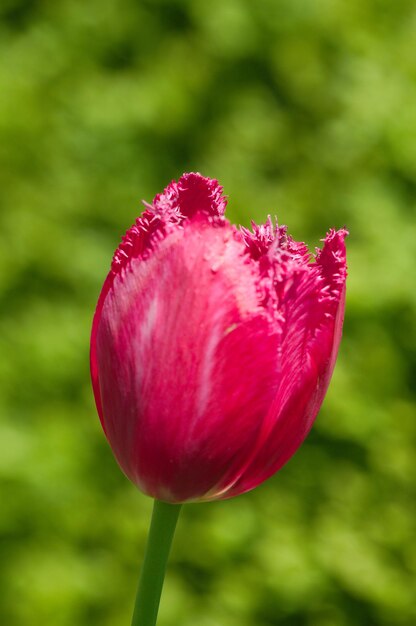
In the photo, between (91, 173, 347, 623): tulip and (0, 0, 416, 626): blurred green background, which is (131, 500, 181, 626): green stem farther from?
(0, 0, 416, 626): blurred green background

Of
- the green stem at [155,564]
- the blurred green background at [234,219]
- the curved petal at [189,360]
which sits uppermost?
the blurred green background at [234,219]

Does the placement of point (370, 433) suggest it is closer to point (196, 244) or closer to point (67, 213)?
point (67, 213)

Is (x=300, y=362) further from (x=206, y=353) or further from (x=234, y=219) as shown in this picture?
(x=234, y=219)

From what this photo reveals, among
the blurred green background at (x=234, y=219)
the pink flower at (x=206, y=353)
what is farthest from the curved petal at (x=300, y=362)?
the blurred green background at (x=234, y=219)

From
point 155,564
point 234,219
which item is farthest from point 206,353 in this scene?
point 234,219

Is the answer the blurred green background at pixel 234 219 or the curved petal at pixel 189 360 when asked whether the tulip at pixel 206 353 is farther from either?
the blurred green background at pixel 234 219

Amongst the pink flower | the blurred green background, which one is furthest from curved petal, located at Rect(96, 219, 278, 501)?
the blurred green background
